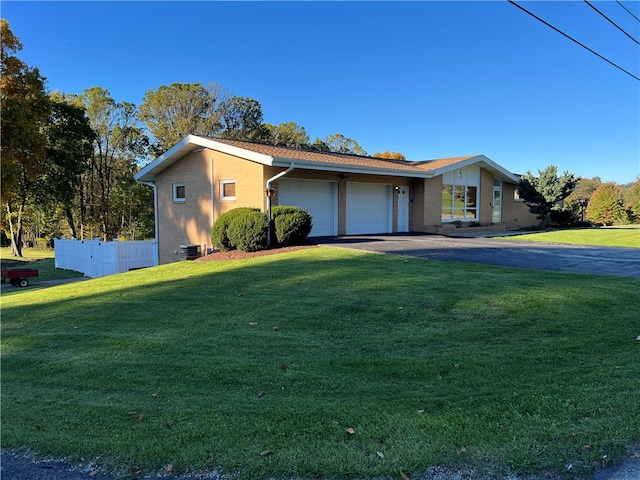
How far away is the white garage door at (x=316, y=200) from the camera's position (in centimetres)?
1597

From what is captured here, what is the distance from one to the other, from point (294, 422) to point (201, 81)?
36423 millimetres

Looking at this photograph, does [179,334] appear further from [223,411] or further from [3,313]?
[3,313]

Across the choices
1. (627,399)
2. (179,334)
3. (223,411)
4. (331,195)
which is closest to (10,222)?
(331,195)

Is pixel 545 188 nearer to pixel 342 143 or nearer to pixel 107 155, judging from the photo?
pixel 107 155

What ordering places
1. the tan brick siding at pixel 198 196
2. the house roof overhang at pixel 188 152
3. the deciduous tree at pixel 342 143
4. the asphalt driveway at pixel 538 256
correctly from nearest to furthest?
the asphalt driveway at pixel 538 256, the house roof overhang at pixel 188 152, the tan brick siding at pixel 198 196, the deciduous tree at pixel 342 143

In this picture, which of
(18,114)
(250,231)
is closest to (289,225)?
(250,231)

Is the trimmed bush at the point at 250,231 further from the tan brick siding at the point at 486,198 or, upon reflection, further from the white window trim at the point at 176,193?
the tan brick siding at the point at 486,198

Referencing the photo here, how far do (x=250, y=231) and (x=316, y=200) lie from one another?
15.4 ft

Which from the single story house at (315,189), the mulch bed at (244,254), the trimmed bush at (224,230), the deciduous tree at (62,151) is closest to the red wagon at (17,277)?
the single story house at (315,189)

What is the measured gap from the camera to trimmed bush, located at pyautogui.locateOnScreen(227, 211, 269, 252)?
501 inches

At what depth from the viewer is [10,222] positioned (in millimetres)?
31094

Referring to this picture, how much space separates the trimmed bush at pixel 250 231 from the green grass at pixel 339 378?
5.19 metres

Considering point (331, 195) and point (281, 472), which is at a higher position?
point (331, 195)

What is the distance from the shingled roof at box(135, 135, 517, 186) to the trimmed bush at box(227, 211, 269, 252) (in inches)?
77.4
